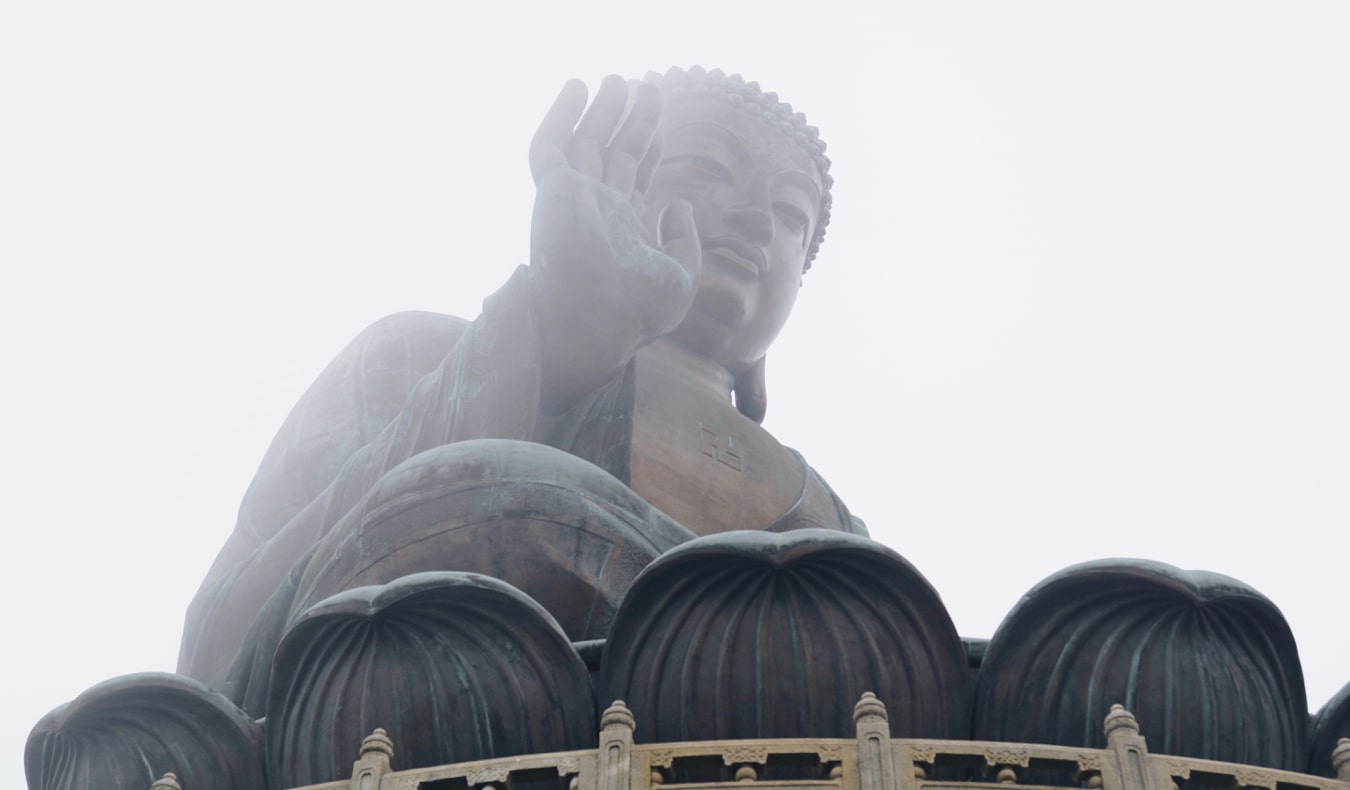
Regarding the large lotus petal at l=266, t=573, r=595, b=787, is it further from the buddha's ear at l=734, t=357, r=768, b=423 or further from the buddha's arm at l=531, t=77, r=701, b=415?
the buddha's ear at l=734, t=357, r=768, b=423

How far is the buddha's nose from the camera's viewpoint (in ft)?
47.7

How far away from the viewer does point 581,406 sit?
1281 cm

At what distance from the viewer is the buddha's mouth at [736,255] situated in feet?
47.2

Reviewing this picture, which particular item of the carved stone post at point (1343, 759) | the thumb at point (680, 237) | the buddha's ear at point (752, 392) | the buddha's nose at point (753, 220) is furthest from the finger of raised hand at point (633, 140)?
the carved stone post at point (1343, 759)

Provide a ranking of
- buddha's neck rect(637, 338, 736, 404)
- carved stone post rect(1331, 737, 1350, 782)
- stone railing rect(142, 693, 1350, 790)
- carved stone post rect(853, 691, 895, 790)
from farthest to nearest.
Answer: buddha's neck rect(637, 338, 736, 404) → carved stone post rect(1331, 737, 1350, 782) → stone railing rect(142, 693, 1350, 790) → carved stone post rect(853, 691, 895, 790)

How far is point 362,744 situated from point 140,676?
1193mm

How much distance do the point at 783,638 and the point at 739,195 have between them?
6.25 meters

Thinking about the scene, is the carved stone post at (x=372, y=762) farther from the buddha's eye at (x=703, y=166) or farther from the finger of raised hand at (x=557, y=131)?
the buddha's eye at (x=703, y=166)

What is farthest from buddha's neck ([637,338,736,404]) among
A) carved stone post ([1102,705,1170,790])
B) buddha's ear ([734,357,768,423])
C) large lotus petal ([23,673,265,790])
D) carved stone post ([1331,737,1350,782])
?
carved stone post ([1331,737,1350,782])

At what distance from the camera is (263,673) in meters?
10.7

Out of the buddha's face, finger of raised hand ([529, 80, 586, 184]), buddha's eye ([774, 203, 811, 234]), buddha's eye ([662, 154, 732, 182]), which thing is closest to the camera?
finger of raised hand ([529, 80, 586, 184])

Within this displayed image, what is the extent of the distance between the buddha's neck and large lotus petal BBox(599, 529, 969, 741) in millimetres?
4537

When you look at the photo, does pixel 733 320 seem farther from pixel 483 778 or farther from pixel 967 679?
pixel 483 778

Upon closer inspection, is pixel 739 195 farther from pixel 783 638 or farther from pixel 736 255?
pixel 783 638
